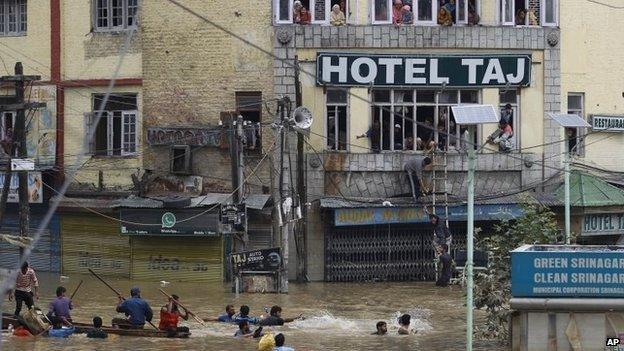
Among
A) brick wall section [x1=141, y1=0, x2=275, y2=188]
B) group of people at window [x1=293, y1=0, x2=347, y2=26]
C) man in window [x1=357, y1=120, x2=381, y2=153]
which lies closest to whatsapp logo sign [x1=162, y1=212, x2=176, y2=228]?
brick wall section [x1=141, y1=0, x2=275, y2=188]

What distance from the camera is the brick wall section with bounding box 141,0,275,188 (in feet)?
116

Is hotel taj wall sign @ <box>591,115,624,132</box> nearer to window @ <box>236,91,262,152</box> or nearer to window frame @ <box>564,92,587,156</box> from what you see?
window frame @ <box>564,92,587,156</box>

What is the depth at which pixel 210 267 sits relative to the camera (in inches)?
1375

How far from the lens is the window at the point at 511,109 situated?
1426 inches

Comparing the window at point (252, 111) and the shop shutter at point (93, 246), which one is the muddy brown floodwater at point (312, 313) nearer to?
the shop shutter at point (93, 246)

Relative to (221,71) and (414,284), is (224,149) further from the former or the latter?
(414,284)

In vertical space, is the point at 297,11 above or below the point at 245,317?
above

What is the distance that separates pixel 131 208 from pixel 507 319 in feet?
46.3

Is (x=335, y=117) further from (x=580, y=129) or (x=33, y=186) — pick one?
(x=33, y=186)

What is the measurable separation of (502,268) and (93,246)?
1539cm

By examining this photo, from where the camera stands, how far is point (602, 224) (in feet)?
121

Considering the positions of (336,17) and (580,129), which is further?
(580,129)

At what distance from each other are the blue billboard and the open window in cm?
1628

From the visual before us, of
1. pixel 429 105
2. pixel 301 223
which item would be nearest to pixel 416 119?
pixel 429 105
